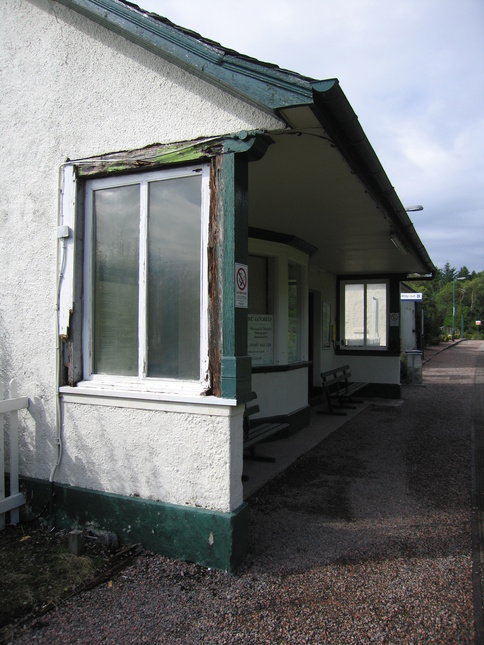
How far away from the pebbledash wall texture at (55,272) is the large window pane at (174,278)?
34 centimetres

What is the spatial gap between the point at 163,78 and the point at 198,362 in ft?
7.01

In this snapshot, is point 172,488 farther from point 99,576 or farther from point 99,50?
point 99,50

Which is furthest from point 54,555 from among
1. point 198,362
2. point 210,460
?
point 198,362

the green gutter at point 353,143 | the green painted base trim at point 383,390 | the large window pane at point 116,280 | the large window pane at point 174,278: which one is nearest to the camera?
the green gutter at point 353,143

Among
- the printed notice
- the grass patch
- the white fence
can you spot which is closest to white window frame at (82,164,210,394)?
the white fence

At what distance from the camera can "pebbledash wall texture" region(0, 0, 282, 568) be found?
3475 millimetres

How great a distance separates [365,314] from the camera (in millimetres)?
11992

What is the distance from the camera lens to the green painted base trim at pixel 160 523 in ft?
11.1

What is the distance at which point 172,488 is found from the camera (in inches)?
141

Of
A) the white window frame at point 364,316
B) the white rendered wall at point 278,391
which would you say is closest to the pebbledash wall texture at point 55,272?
the white rendered wall at point 278,391

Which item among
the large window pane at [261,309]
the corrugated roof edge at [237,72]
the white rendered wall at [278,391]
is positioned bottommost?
the white rendered wall at [278,391]

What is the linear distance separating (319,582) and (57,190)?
358cm

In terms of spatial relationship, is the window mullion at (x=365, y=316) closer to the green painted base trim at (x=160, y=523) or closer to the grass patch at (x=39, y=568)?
the green painted base trim at (x=160, y=523)

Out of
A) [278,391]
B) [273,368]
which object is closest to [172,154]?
[273,368]
